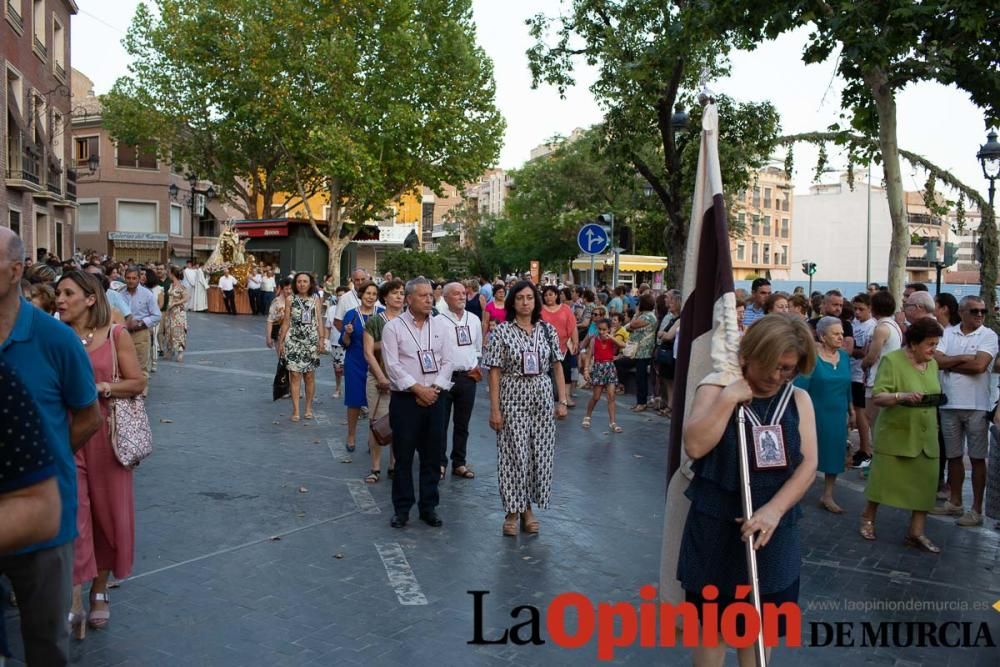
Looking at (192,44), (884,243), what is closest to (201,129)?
(192,44)

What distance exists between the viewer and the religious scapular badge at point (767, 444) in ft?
10.8

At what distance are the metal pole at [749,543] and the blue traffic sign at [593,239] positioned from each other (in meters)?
11.6

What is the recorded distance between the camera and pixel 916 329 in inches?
249

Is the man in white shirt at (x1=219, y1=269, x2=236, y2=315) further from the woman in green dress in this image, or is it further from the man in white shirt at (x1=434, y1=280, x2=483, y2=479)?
the woman in green dress

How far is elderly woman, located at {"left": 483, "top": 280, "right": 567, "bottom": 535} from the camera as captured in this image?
21.4ft

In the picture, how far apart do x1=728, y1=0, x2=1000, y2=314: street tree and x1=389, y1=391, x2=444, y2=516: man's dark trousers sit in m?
5.98

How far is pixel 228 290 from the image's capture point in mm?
31656

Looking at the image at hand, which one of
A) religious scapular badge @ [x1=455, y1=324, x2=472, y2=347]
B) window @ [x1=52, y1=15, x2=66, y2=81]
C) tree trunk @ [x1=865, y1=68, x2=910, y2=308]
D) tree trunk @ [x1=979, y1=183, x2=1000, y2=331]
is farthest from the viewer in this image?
window @ [x1=52, y1=15, x2=66, y2=81]

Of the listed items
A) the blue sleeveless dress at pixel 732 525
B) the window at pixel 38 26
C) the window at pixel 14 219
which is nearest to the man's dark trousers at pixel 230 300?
the window at pixel 14 219

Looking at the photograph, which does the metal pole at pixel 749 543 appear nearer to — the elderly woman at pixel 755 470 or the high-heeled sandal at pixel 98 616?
the elderly woman at pixel 755 470

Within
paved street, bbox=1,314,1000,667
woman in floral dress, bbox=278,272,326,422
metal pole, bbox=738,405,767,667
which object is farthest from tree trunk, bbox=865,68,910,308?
metal pole, bbox=738,405,767,667

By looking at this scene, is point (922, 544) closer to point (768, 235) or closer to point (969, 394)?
point (969, 394)

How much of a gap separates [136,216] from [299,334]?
45.4 m

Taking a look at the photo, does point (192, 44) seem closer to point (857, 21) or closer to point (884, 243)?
point (857, 21)
